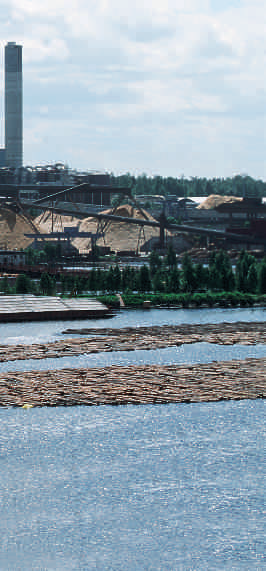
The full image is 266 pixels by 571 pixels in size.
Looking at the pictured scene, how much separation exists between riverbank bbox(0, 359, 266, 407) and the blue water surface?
1088 millimetres

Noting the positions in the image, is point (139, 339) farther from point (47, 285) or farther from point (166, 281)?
point (166, 281)

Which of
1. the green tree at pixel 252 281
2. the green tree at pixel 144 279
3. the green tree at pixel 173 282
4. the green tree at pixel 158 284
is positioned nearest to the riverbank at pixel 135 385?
the green tree at pixel 144 279

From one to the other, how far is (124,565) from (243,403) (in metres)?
30.9

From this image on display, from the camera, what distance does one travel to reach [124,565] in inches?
1352

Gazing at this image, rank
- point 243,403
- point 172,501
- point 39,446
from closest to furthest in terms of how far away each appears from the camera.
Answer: point 172,501
point 39,446
point 243,403

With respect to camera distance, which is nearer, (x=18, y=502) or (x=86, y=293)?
(x=18, y=502)

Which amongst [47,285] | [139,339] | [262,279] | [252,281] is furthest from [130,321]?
[262,279]

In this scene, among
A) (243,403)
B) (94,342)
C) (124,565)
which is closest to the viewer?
(124,565)

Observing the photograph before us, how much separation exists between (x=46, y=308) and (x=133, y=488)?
261 ft

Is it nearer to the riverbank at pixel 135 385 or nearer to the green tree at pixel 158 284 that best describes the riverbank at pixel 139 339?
the riverbank at pixel 135 385

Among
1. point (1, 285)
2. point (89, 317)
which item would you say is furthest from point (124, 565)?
point (1, 285)

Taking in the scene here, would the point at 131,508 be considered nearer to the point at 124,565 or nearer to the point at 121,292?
the point at 124,565

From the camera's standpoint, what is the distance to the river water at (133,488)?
3553 centimetres

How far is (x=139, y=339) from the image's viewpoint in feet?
301
